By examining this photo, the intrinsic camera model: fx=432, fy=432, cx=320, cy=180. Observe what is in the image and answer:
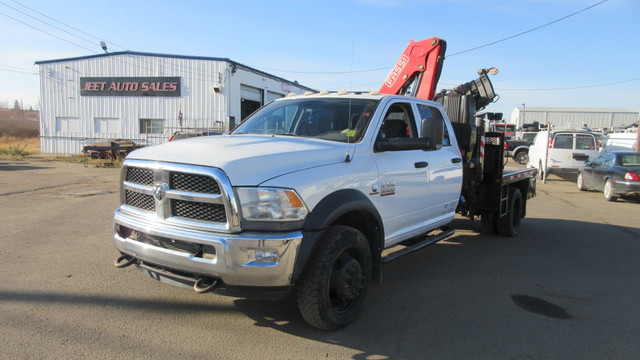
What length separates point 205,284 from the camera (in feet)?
10.2

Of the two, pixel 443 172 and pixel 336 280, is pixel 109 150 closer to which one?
pixel 443 172

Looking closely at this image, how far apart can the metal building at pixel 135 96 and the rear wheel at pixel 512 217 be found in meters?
21.0

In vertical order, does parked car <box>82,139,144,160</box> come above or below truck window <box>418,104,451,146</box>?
below

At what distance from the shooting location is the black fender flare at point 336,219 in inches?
122

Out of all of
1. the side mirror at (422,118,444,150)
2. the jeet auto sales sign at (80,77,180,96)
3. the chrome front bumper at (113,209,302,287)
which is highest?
the jeet auto sales sign at (80,77,180,96)

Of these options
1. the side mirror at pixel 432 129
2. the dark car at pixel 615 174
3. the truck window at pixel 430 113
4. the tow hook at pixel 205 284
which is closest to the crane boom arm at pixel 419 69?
the truck window at pixel 430 113

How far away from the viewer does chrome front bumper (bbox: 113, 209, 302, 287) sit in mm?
2947

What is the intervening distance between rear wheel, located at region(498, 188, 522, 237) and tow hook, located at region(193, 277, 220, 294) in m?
5.69

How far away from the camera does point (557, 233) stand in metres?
7.82

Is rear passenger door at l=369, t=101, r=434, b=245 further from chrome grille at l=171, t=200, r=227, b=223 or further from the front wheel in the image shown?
chrome grille at l=171, t=200, r=227, b=223

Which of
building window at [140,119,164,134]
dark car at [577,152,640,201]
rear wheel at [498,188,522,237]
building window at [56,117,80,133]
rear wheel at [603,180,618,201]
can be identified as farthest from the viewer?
building window at [56,117,80,133]

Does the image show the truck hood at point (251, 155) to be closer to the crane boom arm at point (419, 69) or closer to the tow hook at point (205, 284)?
the tow hook at point (205, 284)

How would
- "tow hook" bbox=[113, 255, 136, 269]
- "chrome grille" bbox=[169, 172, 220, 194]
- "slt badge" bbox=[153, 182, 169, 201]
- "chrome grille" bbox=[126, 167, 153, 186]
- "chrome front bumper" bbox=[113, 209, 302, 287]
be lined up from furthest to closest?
1. "tow hook" bbox=[113, 255, 136, 269]
2. "chrome grille" bbox=[126, 167, 153, 186]
3. "slt badge" bbox=[153, 182, 169, 201]
4. "chrome grille" bbox=[169, 172, 220, 194]
5. "chrome front bumper" bbox=[113, 209, 302, 287]

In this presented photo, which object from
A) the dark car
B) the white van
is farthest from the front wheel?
the white van
